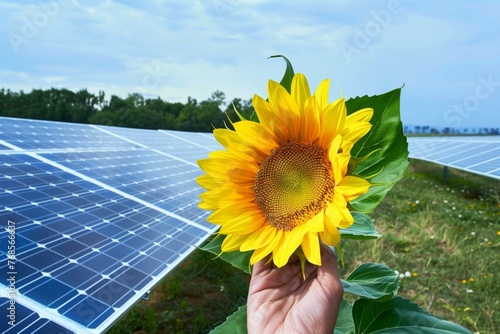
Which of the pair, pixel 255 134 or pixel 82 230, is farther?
pixel 82 230

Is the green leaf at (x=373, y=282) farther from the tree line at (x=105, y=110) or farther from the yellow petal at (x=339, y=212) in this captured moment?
the tree line at (x=105, y=110)

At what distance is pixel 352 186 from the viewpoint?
1.04 m

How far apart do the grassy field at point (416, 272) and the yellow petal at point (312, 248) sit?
144 inches

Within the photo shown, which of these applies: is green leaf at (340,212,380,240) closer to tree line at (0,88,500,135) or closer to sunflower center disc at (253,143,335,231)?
sunflower center disc at (253,143,335,231)

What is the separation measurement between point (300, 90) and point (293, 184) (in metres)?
0.24

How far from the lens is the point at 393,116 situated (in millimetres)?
1264

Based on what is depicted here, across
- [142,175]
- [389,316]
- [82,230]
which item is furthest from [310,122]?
[142,175]

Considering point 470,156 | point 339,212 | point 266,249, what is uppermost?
point 339,212

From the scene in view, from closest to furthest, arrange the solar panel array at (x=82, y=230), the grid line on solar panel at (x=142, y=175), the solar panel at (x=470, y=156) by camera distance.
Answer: the solar panel array at (x=82, y=230) → the grid line on solar panel at (x=142, y=175) → the solar panel at (x=470, y=156)

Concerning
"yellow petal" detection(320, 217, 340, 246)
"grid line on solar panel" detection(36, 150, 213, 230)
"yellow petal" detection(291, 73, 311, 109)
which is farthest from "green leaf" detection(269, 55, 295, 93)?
"grid line on solar panel" detection(36, 150, 213, 230)

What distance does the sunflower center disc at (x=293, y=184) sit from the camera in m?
1.15

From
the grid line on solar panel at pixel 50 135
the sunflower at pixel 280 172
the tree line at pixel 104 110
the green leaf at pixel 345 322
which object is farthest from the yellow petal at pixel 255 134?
the tree line at pixel 104 110

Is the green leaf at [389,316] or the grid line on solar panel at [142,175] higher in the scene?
the green leaf at [389,316]

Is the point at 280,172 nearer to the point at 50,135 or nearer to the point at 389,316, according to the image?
the point at 389,316
